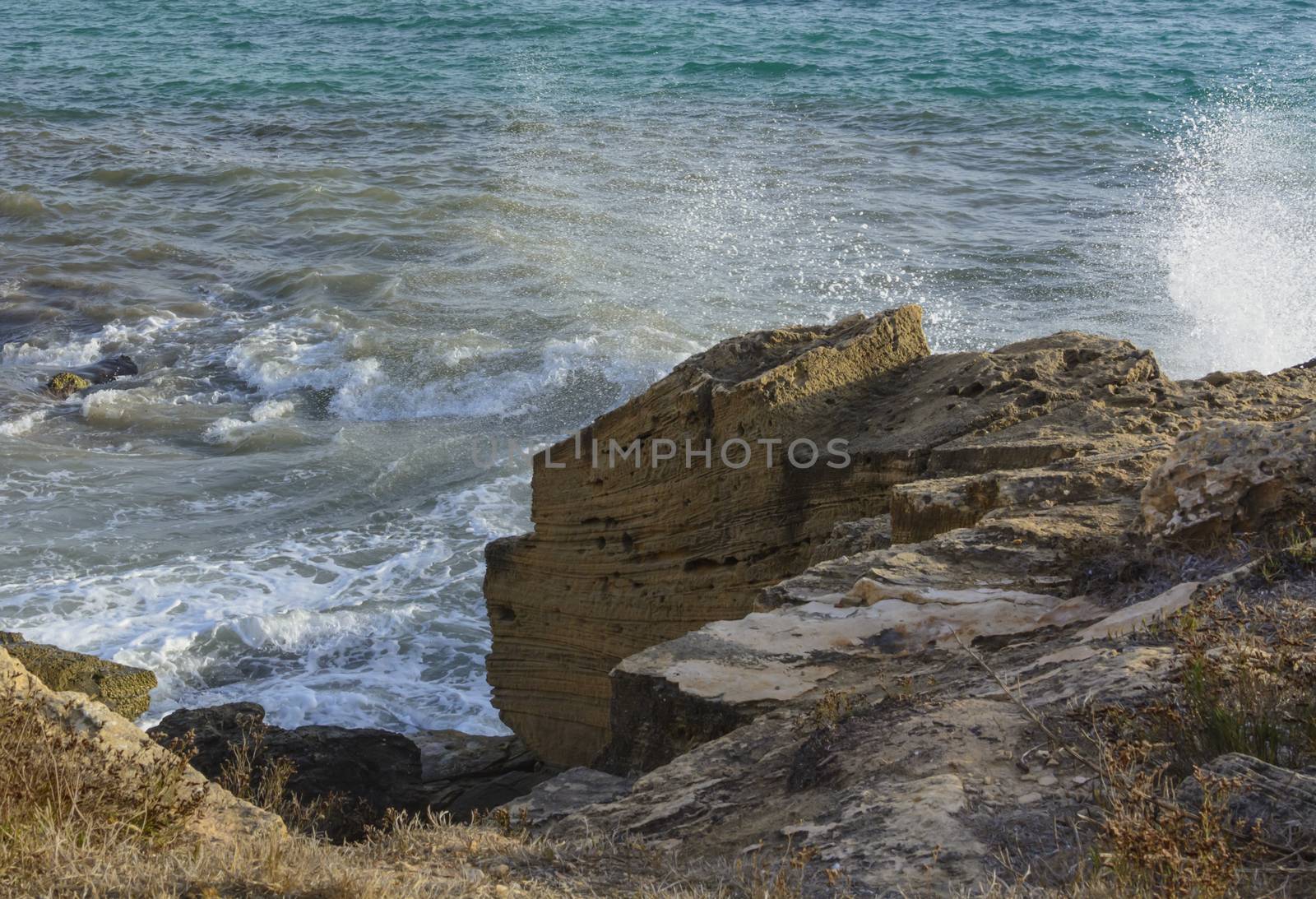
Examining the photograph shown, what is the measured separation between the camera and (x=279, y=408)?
39.4 ft

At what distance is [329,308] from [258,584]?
20.8ft

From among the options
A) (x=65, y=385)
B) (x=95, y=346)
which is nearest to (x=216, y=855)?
(x=65, y=385)

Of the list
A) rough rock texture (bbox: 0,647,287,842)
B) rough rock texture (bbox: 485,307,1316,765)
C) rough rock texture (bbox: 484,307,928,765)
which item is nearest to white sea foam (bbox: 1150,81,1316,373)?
rough rock texture (bbox: 485,307,1316,765)

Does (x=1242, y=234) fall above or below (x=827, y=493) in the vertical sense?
above

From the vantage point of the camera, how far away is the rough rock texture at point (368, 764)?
596 cm

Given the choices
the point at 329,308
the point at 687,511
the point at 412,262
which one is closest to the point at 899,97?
the point at 412,262

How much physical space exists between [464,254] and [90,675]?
1029 cm

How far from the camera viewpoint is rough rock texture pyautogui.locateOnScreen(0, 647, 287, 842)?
128 inches

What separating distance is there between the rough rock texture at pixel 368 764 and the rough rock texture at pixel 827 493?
0.27 m

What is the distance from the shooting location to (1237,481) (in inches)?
153

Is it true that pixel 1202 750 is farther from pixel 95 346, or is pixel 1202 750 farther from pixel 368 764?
pixel 95 346

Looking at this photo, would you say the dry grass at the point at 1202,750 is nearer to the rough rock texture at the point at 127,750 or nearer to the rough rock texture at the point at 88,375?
the rough rock texture at the point at 127,750

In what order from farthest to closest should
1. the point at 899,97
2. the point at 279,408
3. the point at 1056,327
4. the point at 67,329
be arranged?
the point at 899,97, the point at 67,329, the point at 1056,327, the point at 279,408

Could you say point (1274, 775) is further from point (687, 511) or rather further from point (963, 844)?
point (687, 511)
